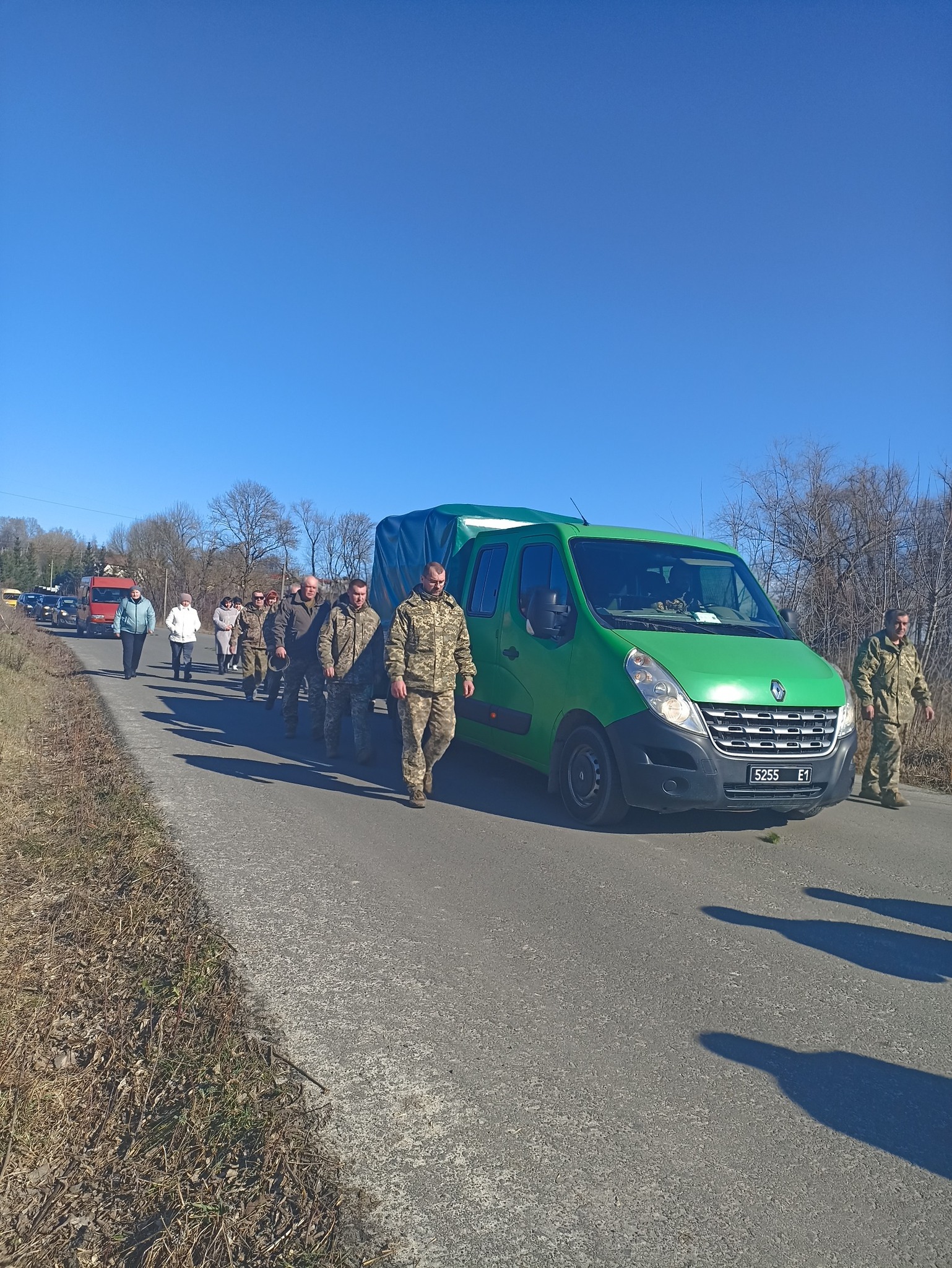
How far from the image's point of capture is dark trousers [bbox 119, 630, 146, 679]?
1717 centimetres

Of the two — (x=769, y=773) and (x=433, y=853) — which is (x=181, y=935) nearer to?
(x=433, y=853)

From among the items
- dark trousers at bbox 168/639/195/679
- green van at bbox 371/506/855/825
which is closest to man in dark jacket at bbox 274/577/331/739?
A: green van at bbox 371/506/855/825

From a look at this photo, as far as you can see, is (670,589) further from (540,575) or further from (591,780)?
(591,780)

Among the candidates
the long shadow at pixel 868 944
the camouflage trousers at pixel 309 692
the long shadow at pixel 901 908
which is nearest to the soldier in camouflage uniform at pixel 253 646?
the camouflage trousers at pixel 309 692

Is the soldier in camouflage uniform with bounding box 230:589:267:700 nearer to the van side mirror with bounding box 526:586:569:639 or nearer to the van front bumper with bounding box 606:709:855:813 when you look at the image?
the van side mirror with bounding box 526:586:569:639

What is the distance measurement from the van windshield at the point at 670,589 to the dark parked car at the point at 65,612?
130 feet

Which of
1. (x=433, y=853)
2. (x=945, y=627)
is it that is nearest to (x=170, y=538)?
(x=945, y=627)

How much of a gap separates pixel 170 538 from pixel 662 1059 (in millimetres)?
83724

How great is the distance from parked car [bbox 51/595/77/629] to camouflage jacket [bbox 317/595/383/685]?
3680 centimetres

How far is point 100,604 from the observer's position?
3638 centimetres

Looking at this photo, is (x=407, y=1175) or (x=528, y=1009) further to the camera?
(x=528, y=1009)

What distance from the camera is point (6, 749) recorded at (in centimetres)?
902

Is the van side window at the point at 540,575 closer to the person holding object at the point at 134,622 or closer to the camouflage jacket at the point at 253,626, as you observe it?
the camouflage jacket at the point at 253,626

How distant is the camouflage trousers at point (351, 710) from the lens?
9641 mm
